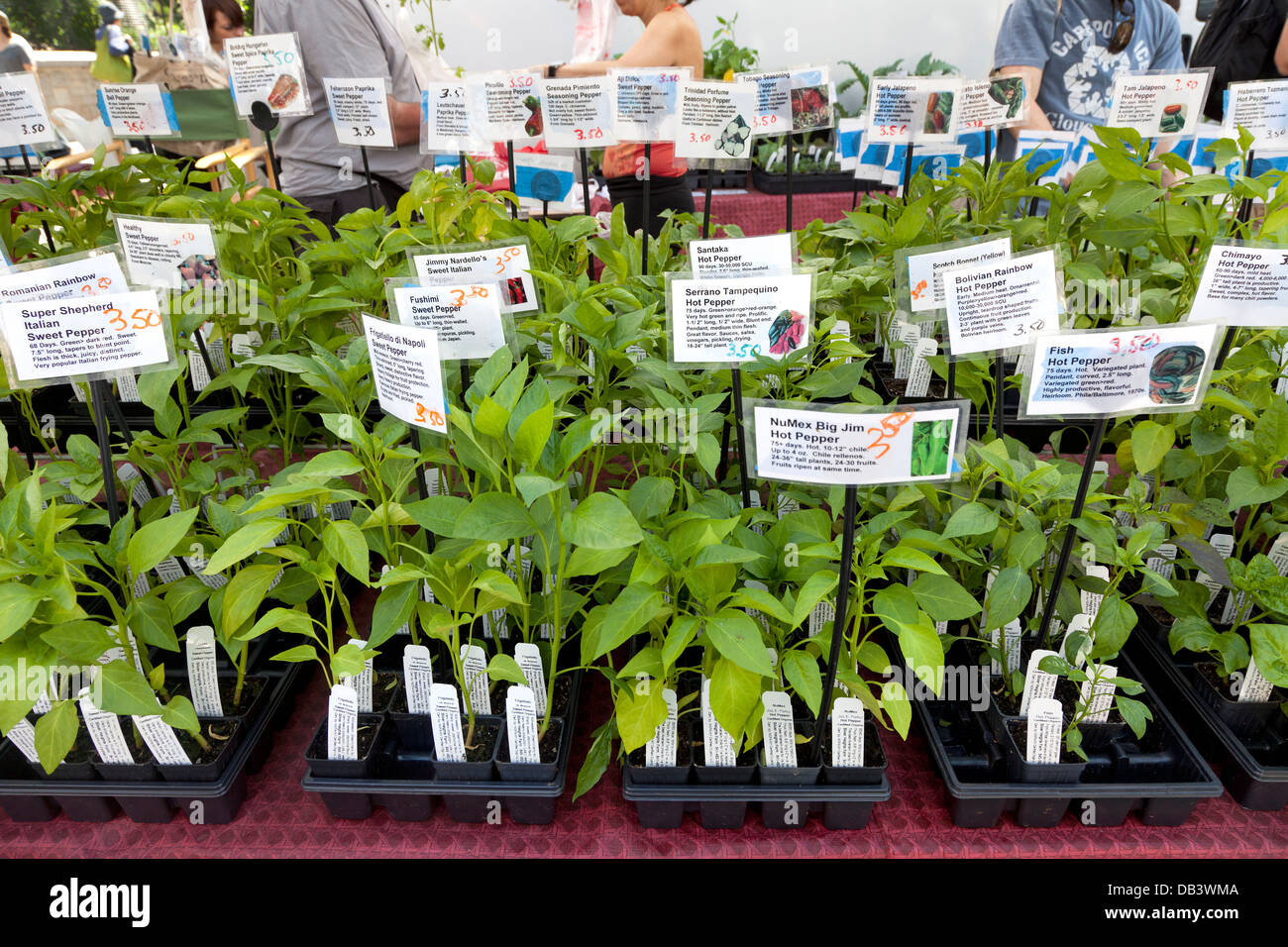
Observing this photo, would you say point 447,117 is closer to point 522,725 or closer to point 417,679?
point 417,679

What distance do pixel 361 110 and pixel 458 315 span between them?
1.12 meters

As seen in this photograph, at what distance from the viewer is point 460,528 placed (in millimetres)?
Result: 938

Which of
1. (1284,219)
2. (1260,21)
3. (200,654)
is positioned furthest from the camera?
(1260,21)

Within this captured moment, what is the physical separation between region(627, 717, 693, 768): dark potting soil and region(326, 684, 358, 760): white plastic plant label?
0.38 m

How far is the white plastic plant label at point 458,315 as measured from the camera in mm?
1123

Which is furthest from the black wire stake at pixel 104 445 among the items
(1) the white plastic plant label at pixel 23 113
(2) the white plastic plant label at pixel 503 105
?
(1) the white plastic plant label at pixel 23 113

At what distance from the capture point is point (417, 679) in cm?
115

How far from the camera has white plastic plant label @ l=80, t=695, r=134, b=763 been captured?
106cm

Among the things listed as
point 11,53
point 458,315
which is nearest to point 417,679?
point 458,315

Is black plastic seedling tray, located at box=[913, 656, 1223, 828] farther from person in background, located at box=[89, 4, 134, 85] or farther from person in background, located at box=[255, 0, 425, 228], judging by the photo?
person in background, located at box=[89, 4, 134, 85]

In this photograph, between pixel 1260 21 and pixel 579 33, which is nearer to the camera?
pixel 1260 21
